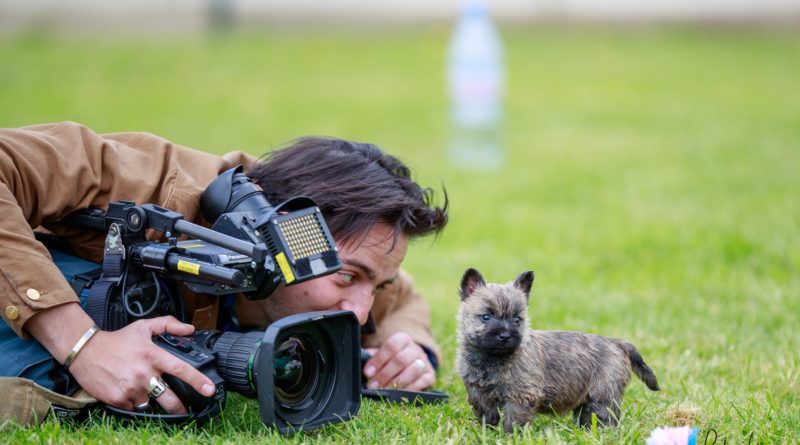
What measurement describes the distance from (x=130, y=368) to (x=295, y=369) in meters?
0.59

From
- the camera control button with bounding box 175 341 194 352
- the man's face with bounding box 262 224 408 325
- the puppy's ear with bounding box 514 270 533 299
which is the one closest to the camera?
the camera control button with bounding box 175 341 194 352

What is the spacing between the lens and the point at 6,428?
340 centimetres

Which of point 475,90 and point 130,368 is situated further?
point 475,90

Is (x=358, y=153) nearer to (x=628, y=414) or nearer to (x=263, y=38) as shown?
(x=628, y=414)

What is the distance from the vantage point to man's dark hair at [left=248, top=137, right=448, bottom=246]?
4.10 meters

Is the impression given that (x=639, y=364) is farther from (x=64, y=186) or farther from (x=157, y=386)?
(x=64, y=186)

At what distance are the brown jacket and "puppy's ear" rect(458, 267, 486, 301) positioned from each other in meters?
1.16

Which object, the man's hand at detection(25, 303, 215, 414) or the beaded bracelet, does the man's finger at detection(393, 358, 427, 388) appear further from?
the beaded bracelet

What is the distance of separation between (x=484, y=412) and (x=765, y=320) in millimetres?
2781

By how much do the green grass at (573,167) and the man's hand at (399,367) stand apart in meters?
0.19

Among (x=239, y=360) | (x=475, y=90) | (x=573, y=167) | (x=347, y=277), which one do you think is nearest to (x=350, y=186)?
(x=347, y=277)

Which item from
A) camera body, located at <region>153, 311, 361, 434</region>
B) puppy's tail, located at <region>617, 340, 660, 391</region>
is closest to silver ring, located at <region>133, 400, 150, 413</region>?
camera body, located at <region>153, 311, 361, 434</region>

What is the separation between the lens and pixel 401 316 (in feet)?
16.4

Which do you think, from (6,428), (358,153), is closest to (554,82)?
(358,153)
